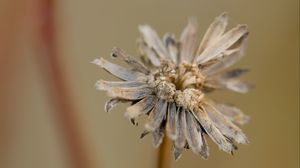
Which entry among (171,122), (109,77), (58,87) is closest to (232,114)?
(171,122)

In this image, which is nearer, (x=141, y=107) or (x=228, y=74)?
(x=141, y=107)

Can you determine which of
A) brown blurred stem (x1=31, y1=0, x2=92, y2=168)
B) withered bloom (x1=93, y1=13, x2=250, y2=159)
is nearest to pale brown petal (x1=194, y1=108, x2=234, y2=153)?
withered bloom (x1=93, y1=13, x2=250, y2=159)

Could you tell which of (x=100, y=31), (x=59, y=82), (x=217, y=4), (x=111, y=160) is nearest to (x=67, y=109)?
→ (x=59, y=82)

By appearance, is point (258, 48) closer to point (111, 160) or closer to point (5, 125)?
point (111, 160)

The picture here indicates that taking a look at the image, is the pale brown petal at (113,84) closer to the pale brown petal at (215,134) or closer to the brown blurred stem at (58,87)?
the pale brown petal at (215,134)

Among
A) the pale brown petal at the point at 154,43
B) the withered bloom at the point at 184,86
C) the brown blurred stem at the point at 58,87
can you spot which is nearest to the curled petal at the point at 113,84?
the withered bloom at the point at 184,86

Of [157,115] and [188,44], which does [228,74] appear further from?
[157,115]
